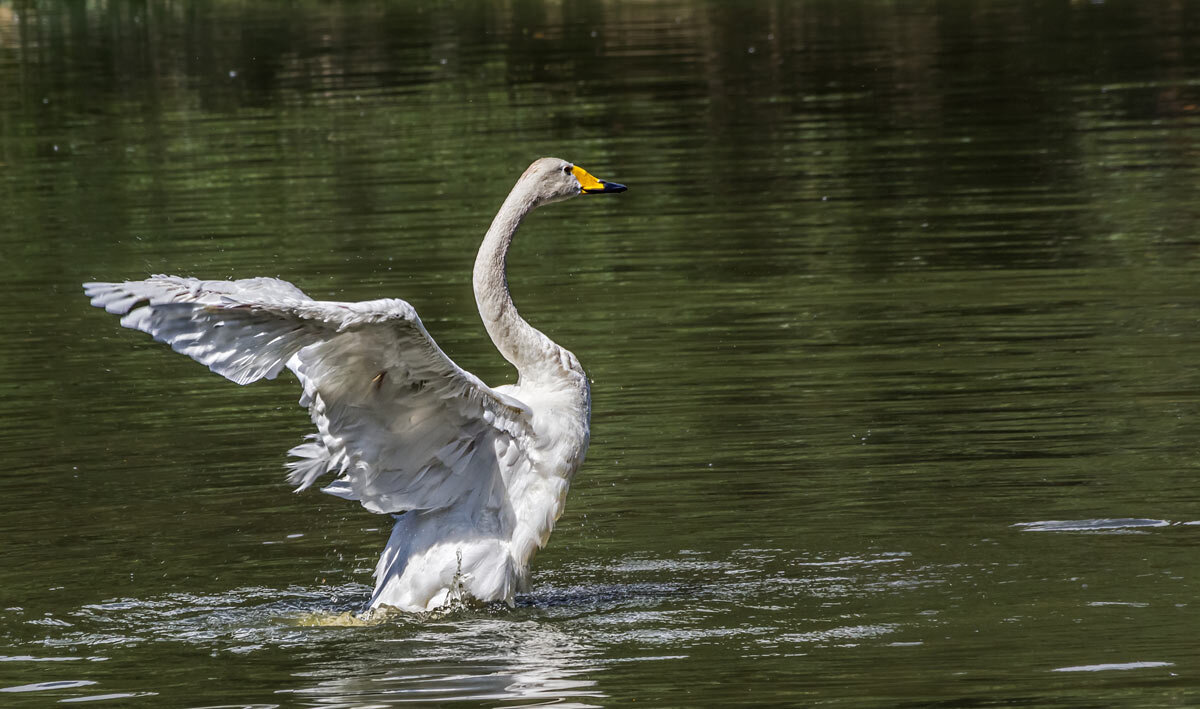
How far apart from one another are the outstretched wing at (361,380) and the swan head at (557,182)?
1239 millimetres

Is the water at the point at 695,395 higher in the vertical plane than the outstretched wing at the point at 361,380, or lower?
lower

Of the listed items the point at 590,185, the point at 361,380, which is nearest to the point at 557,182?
the point at 590,185

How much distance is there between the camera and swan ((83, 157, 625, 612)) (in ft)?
27.2

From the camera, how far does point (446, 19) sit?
45344 mm

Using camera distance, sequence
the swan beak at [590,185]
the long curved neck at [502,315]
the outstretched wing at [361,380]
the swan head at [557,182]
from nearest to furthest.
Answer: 1. the outstretched wing at [361,380]
2. the long curved neck at [502,315]
3. the swan head at [557,182]
4. the swan beak at [590,185]

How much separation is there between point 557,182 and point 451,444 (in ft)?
4.98

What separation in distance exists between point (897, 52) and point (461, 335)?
67.7 ft

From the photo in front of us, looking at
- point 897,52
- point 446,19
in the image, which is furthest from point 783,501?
point 446,19

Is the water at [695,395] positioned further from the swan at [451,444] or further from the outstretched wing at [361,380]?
the outstretched wing at [361,380]

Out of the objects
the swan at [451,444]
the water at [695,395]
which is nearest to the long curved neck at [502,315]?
the swan at [451,444]

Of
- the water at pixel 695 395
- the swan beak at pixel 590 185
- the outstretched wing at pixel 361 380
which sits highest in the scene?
the swan beak at pixel 590 185

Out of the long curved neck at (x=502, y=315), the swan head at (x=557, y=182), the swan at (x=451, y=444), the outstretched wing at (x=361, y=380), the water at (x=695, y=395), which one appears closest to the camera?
the outstretched wing at (x=361, y=380)

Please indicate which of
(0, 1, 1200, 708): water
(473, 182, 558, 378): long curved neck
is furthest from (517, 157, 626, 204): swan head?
(0, 1, 1200, 708): water

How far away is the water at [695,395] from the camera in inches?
311
